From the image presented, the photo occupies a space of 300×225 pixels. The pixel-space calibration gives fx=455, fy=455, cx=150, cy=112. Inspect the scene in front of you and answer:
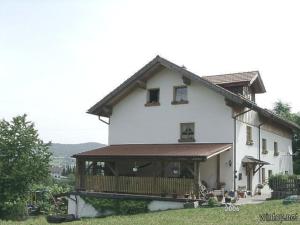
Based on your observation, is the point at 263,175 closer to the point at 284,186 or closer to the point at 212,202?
the point at 284,186

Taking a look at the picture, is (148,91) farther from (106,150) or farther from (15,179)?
(15,179)

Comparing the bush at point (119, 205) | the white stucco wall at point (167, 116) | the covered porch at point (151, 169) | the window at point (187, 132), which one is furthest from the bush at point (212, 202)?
the window at point (187, 132)

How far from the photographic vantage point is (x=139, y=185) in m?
23.5

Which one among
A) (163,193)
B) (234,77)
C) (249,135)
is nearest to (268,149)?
(249,135)

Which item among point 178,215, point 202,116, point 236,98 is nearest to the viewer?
point 178,215

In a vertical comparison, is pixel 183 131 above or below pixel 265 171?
above

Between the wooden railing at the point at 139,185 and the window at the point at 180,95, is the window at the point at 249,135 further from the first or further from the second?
the wooden railing at the point at 139,185

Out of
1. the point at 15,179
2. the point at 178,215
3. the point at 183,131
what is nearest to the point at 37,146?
the point at 15,179

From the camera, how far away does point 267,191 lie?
2977 cm

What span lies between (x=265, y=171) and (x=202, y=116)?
7.38 metres

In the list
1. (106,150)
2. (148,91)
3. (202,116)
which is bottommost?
(106,150)

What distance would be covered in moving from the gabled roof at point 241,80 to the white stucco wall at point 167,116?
203 cm

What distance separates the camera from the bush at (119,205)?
2189 cm

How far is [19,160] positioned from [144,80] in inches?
348
